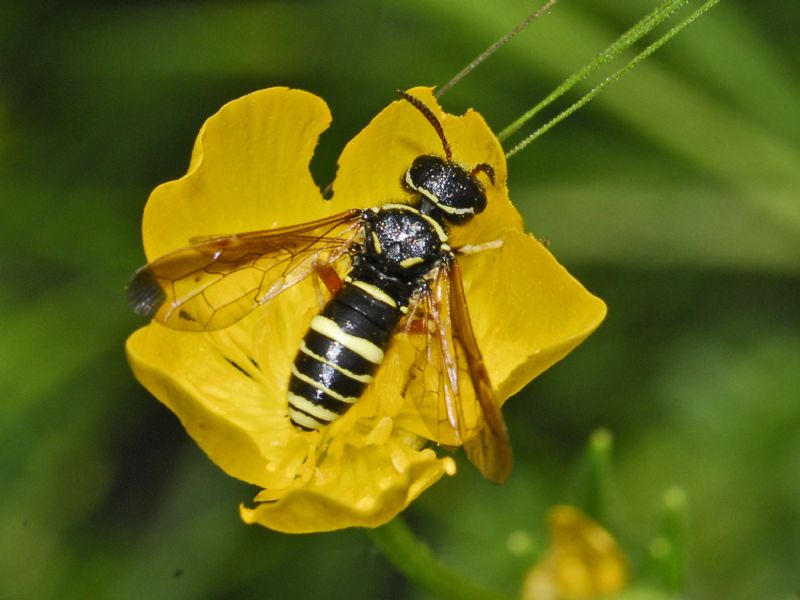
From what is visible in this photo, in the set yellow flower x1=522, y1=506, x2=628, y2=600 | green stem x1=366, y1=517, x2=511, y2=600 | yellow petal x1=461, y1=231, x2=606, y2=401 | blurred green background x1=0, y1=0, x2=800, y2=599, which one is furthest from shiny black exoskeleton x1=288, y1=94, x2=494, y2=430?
blurred green background x1=0, y1=0, x2=800, y2=599

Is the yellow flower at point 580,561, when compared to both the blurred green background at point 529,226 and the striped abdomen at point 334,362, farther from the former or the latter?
the blurred green background at point 529,226

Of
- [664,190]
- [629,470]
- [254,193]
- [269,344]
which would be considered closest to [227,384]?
[269,344]

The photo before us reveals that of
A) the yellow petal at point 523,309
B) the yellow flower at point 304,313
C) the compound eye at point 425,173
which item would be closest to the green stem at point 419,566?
the yellow flower at point 304,313

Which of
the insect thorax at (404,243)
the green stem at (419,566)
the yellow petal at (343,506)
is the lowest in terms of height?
the green stem at (419,566)

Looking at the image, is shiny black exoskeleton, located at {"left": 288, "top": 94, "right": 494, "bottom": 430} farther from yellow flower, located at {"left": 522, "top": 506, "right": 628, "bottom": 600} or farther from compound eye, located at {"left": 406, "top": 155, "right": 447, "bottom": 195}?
yellow flower, located at {"left": 522, "top": 506, "right": 628, "bottom": 600}

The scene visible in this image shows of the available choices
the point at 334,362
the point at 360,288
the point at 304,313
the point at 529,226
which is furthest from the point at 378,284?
the point at 529,226

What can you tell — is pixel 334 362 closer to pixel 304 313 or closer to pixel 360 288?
pixel 360 288
